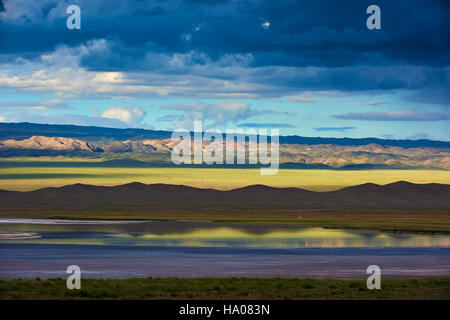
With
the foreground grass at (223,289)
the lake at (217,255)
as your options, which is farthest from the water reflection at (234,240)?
the foreground grass at (223,289)

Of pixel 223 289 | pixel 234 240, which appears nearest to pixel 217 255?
pixel 234 240

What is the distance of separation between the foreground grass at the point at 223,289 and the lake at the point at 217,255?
4.45 meters

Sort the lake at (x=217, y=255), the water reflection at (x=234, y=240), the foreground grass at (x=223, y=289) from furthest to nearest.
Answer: the water reflection at (x=234, y=240) → the lake at (x=217, y=255) → the foreground grass at (x=223, y=289)

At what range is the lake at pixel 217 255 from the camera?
129 feet

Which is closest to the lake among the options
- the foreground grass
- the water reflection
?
the water reflection

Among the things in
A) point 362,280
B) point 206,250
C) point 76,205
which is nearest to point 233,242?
point 206,250

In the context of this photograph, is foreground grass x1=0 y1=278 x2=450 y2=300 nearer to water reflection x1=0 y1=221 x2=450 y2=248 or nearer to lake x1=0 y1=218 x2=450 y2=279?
lake x1=0 y1=218 x2=450 y2=279

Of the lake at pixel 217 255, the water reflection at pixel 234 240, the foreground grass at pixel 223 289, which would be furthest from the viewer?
the water reflection at pixel 234 240

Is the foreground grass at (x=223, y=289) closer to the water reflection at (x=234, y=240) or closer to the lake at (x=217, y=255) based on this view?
the lake at (x=217, y=255)

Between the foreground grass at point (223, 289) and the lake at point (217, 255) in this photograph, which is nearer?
the foreground grass at point (223, 289)

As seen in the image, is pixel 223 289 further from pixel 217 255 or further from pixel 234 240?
pixel 234 240

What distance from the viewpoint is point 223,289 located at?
29938 mm

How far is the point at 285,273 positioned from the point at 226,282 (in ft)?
24.1
